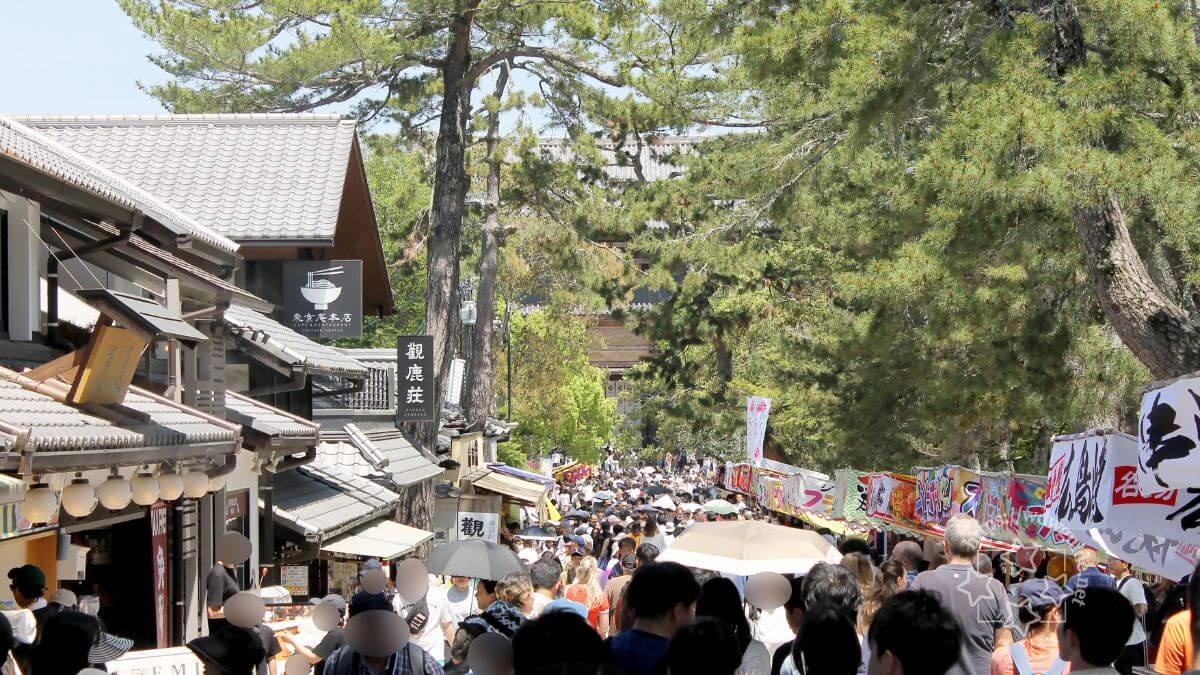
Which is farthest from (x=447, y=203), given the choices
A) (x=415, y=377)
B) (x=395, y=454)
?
(x=395, y=454)

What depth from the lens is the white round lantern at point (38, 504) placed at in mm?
8203

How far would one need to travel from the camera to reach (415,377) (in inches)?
880

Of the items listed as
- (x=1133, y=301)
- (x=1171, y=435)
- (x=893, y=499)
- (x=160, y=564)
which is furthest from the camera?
(x=893, y=499)

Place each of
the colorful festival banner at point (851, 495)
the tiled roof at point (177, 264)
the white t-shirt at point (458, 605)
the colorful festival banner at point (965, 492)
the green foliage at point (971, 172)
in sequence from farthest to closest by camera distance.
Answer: the colorful festival banner at point (851, 495), the colorful festival banner at point (965, 492), the tiled roof at point (177, 264), the green foliage at point (971, 172), the white t-shirt at point (458, 605)

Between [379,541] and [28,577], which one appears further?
[379,541]

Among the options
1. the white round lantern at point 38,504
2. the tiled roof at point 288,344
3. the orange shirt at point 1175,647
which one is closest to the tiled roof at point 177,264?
the tiled roof at point 288,344

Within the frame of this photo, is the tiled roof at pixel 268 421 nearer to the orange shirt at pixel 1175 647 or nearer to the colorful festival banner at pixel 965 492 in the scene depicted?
the colorful festival banner at pixel 965 492

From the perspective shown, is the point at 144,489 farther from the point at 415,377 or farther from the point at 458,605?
the point at 415,377

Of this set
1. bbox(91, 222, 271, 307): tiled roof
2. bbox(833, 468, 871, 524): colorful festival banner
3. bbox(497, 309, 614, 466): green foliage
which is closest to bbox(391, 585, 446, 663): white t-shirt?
bbox(91, 222, 271, 307): tiled roof

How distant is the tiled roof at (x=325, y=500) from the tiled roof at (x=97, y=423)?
4300 millimetres

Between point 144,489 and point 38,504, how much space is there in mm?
1809

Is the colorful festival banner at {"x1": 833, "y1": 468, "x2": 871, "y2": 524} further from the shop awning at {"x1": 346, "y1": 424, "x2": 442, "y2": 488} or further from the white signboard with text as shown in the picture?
the shop awning at {"x1": 346, "y1": 424, "x2": 442, "y2": 488}

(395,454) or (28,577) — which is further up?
(28,577)

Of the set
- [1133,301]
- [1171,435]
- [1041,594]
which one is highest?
[1133,301]
